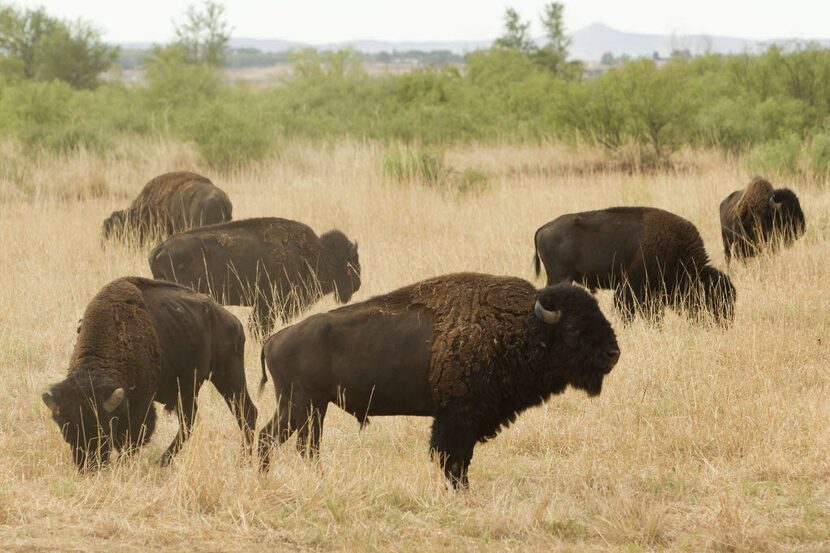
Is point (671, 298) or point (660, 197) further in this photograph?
point (660, 197)

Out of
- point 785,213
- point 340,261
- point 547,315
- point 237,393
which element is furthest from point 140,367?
point 785,213

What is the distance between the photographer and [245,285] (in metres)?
10.3

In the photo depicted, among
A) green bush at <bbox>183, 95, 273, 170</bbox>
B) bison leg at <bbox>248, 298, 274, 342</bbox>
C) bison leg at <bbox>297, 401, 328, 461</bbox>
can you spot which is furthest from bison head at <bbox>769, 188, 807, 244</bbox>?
green bush at <bbox>183, 95, 273, 170</bbox>

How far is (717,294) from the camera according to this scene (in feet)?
33.5

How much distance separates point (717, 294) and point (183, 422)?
5.33m

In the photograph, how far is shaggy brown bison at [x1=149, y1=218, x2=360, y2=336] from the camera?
10.1m

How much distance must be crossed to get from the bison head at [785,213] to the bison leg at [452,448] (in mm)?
7304

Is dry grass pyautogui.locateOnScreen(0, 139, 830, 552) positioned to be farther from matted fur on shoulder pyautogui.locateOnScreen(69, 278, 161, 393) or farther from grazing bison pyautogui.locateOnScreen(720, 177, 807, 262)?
matted fur on shoulder pyautogui.locateOnScreen(69, 278, 161, 393)

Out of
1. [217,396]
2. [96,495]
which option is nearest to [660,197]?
[217,396]

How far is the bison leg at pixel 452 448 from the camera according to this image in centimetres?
638

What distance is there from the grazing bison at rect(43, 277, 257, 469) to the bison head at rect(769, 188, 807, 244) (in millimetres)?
7265

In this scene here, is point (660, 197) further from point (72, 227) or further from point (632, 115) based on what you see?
point (72, 227)

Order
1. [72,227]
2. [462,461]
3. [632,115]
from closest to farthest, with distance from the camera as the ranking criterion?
1. [462,461]
2. [72,227]
3. [632,115]

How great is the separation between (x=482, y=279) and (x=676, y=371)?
2742 mm
